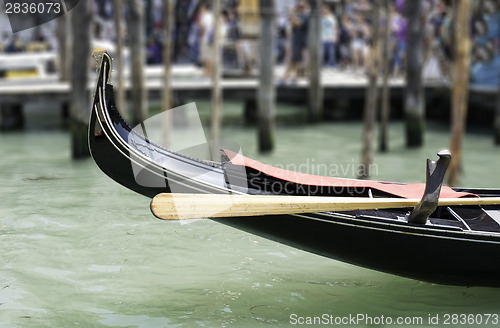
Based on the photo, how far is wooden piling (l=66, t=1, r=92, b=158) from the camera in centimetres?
880

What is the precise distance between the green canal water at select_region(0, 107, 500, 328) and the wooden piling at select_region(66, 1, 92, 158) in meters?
1.64

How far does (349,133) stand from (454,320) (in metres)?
6.85

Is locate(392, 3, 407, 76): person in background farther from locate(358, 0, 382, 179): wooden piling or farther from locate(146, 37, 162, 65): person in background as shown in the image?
locate(146, 37, 162, 65): person in background

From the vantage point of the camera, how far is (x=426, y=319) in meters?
4.49

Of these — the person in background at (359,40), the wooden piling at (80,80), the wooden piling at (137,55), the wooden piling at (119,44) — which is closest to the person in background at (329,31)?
the person in background at (359,40)

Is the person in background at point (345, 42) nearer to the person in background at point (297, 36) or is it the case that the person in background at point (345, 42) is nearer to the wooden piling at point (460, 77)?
the person in background at point (297, 36)

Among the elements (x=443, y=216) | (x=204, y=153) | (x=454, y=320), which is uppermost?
(x=204, y=153)

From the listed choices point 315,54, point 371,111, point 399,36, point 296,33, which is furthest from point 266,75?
point 399,36

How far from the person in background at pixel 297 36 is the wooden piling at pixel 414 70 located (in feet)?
7.52

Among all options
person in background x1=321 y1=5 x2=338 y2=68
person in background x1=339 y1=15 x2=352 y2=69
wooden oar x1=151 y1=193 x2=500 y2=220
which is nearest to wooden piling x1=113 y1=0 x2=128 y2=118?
person in background x1=321 y1=5 x2=338 y2=68

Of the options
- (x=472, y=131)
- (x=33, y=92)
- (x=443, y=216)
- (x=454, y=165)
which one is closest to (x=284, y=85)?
(x=472, y=131)

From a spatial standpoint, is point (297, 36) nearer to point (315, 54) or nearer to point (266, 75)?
point (315, 54)

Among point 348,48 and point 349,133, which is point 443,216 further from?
point 348,48

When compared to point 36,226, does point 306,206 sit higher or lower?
higher
